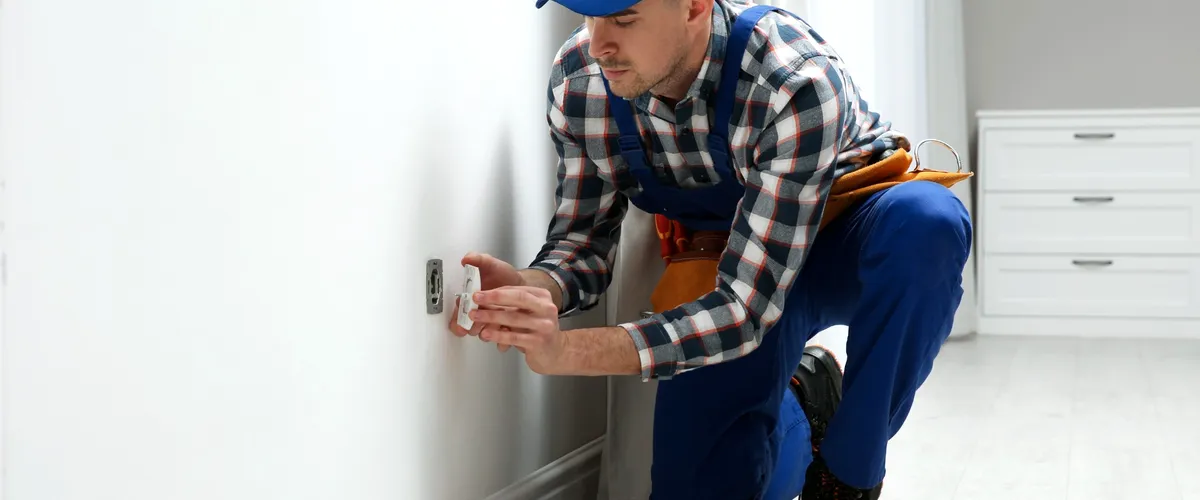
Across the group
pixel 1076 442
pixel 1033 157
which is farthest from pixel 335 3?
pixel 1033 157

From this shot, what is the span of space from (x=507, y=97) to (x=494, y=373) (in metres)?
0.32

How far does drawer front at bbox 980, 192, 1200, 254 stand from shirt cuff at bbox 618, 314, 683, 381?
288 centimetres

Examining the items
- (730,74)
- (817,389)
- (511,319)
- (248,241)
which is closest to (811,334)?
(817,389)

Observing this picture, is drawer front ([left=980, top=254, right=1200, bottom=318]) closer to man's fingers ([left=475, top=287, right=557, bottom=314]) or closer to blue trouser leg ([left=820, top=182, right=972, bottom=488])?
blue trouser leg ([left=820, top=182, right=972, bottom=488])

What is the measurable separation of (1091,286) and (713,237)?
9.07 feet

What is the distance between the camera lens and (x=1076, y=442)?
212cm

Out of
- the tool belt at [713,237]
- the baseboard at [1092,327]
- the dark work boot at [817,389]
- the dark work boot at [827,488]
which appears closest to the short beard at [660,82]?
the tool belt at [713,237]

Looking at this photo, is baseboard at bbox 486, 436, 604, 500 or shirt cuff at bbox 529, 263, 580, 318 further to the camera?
baseboard at bbox 486, 436, 604, 500

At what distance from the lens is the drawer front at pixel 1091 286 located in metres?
3.72

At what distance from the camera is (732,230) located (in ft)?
4.15

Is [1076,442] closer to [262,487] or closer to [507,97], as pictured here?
[507,97]

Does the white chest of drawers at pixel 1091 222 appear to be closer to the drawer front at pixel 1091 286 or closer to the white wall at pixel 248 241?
the drawer front at pixel 1091 286

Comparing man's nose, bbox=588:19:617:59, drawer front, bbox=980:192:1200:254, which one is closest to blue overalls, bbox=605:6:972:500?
man's nose, bbox=588:19:617:59

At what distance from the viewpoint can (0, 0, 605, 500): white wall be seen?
70 cm
